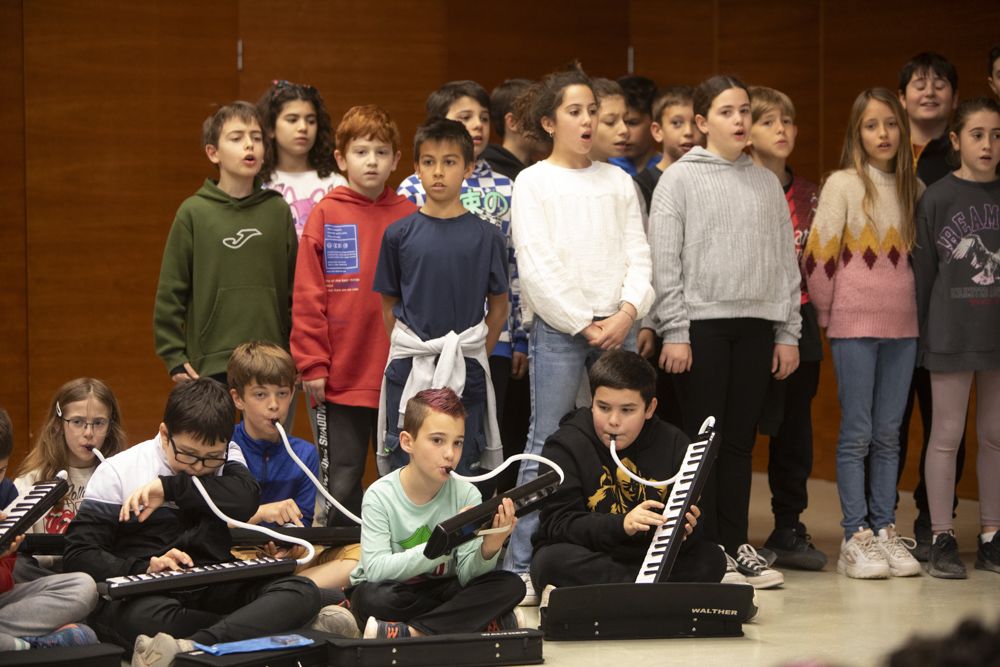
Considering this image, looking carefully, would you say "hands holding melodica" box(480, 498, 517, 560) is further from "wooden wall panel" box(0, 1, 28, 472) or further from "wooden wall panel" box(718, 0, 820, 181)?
"wooden wall panel" box(718, 0, 820, 181)

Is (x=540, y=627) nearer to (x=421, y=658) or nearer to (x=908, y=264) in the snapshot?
(x=421, y=658)

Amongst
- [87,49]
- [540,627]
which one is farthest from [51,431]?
[87,49]

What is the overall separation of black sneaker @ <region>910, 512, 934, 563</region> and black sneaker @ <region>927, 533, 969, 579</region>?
0.16 m

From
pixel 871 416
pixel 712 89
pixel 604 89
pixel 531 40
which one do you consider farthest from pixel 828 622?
pixel 531 40

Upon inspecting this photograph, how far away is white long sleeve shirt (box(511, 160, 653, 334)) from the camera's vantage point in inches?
159

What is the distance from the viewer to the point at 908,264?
178 inches

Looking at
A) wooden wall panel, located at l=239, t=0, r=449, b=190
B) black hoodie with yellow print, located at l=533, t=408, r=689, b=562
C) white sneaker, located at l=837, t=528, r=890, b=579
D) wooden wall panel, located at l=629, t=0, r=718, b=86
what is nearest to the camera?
black hoodie with yellow print, located at l=533, t=408, r=689, b=562

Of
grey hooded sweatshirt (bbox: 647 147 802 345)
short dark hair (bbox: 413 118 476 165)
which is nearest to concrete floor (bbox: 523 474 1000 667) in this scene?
grey hooded sweatshirt (bbox: 647 147 802 345)

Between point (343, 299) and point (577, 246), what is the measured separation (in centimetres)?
75

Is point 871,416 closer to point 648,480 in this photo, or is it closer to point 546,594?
point 648,480

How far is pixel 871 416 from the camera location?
4520 mm

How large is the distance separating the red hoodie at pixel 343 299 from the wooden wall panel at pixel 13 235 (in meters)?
2.11

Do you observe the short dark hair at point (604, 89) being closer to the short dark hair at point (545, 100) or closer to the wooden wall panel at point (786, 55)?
the short dark hair at point (545, 100)

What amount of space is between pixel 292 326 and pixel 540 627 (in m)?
1.27
